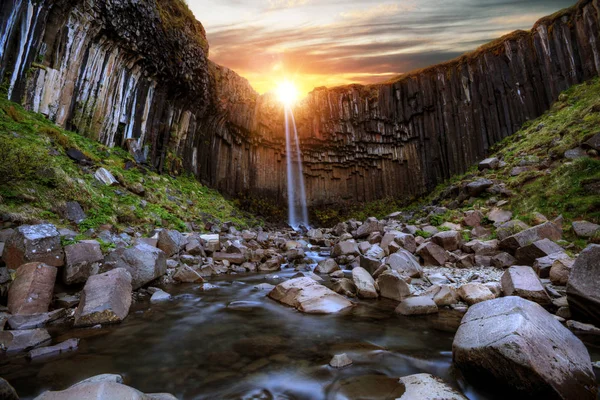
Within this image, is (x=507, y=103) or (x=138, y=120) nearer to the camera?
(x=138, y=120)

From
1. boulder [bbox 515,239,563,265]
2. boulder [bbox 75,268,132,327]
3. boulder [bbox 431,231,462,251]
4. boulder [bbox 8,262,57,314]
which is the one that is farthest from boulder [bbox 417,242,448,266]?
boulder [bbox 8,262,57,314]

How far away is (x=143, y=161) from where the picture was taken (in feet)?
55.2

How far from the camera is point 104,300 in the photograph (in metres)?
4.25

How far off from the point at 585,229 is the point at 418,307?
583cm

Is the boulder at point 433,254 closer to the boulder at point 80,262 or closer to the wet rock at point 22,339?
the boulder at point 80,262

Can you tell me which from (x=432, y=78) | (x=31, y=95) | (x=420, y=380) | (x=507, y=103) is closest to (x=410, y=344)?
(x=420, y=380)

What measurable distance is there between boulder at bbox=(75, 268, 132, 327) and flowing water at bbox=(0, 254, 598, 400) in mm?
205

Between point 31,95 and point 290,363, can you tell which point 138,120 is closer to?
point 31,95

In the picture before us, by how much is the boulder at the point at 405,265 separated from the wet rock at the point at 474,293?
145 centimetres

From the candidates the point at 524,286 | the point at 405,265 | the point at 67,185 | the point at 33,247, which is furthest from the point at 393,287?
the point at 67,185

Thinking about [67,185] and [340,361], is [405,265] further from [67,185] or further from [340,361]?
[67,185]

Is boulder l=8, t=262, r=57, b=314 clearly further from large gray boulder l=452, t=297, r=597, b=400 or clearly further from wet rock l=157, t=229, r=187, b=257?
large gray boulder l=452, t=297, r=597, b=400

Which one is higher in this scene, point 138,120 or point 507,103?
point 507,103

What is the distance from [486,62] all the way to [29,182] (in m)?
29.1
